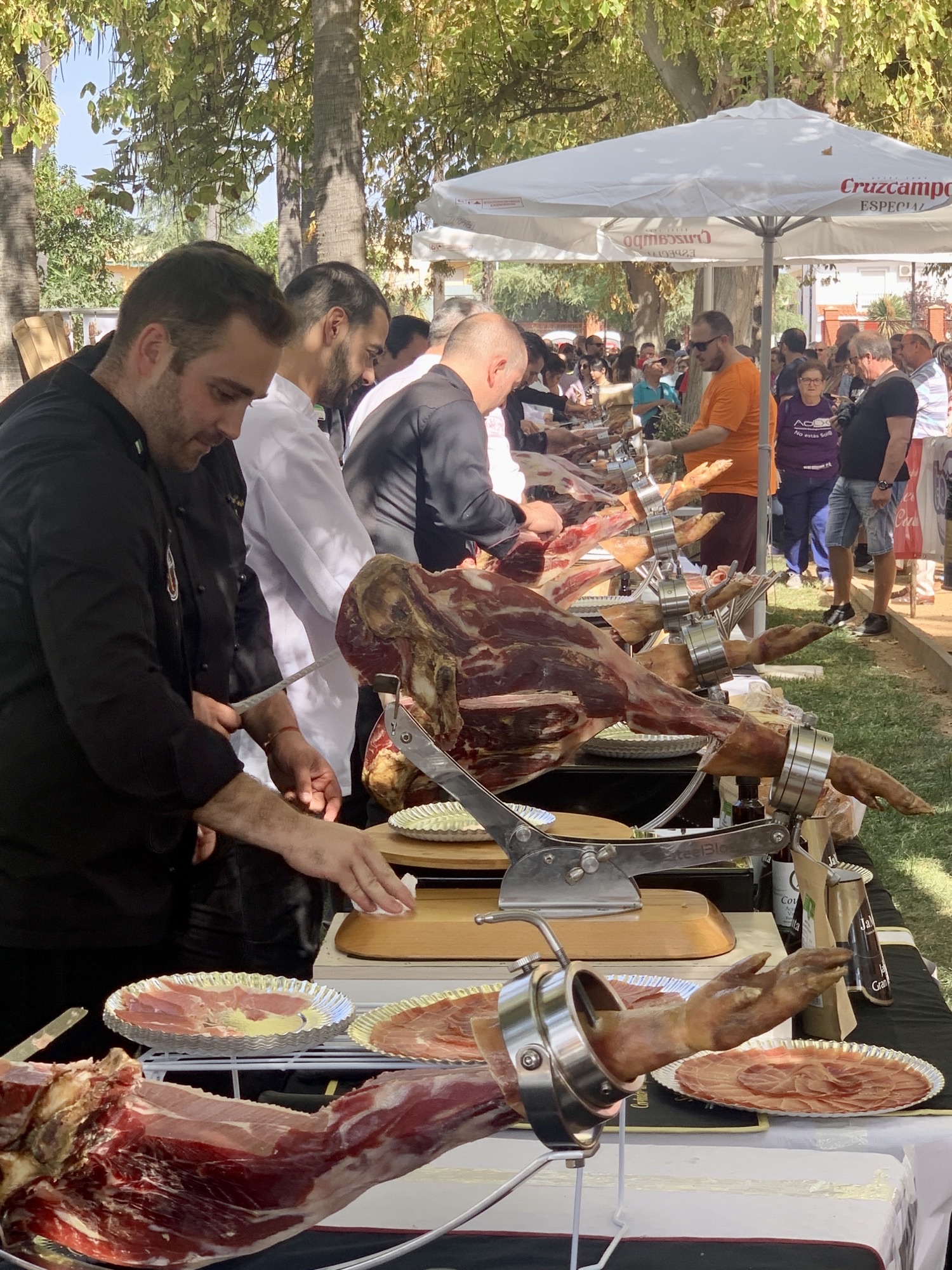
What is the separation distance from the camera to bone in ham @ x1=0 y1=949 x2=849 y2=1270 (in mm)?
1228

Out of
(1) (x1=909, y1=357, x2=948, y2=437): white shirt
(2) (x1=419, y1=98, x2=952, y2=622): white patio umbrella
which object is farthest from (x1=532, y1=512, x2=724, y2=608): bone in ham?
(1) (x1=909, y1=357, x2=948, y2=437): white shirt

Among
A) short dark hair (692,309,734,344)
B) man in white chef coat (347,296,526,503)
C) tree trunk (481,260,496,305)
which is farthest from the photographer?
tree trunk (481,260,496,305)

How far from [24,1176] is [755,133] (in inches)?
277

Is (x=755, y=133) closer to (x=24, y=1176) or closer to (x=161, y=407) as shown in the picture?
(x=161, y=407)

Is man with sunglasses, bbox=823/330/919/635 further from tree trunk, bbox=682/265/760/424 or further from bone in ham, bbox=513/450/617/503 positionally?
bone in ham, bbox=513/450/617/503

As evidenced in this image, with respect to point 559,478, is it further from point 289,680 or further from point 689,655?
point 289,680

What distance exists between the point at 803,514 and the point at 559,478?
22.4ft

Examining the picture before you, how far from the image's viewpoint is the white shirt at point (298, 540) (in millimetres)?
3516

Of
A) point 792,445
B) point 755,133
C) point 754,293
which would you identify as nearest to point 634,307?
point 754,293

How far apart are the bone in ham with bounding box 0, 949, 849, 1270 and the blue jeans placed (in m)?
11.5

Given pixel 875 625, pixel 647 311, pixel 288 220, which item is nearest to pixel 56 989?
pixel 875 625

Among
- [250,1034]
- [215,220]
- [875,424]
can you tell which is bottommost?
[250,1034]

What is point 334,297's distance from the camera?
3938mm

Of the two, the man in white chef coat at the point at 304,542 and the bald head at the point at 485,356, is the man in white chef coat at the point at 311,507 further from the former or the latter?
the bald head at the point at 485,356
